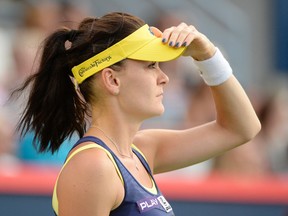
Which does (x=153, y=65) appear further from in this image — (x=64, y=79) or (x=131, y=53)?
(x=64, y=79)

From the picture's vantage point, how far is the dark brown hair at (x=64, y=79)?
3.83 meters

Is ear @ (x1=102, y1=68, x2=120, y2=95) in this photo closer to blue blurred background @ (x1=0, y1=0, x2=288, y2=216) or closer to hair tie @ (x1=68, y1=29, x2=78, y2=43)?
hair tie @ (x1=68, y1=29, x2=78, y2=43)

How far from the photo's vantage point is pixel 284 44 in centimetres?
1082

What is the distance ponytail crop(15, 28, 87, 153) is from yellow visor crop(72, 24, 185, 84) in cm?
11

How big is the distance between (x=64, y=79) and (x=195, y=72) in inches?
192

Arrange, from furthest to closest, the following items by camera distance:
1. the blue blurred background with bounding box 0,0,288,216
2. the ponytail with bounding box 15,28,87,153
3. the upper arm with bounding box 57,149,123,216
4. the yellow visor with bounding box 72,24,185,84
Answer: the blue blurred background with bounding box 0,0,288,216 < the ponytail with bounding box 15,28,87,153 < the yellow visor with bounding box 72,24,185,84 < the upper arm with bounding box 57,149,123,216

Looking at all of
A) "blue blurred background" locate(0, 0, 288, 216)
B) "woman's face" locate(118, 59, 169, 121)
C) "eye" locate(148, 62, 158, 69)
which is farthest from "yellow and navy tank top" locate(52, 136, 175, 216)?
"blue blurred background" locate(0, 0, 288, 216)

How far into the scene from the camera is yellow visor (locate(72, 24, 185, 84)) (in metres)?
3.79

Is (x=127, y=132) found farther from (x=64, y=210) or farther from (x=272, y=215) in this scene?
(x=272, y=215)

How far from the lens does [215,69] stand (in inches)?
162

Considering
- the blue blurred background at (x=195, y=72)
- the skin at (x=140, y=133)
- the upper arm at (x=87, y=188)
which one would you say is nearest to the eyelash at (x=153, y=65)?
the skin at (x=140, y=133)

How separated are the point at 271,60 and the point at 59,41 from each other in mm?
7193

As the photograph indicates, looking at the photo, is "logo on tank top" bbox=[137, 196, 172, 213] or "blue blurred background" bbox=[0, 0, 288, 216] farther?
"blue blurred background" bbox=[0, 0, 288, 216]

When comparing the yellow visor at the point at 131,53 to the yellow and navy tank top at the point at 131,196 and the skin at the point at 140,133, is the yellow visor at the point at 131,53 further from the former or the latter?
Result: the yellow and navy tank top at the point at 131,196
